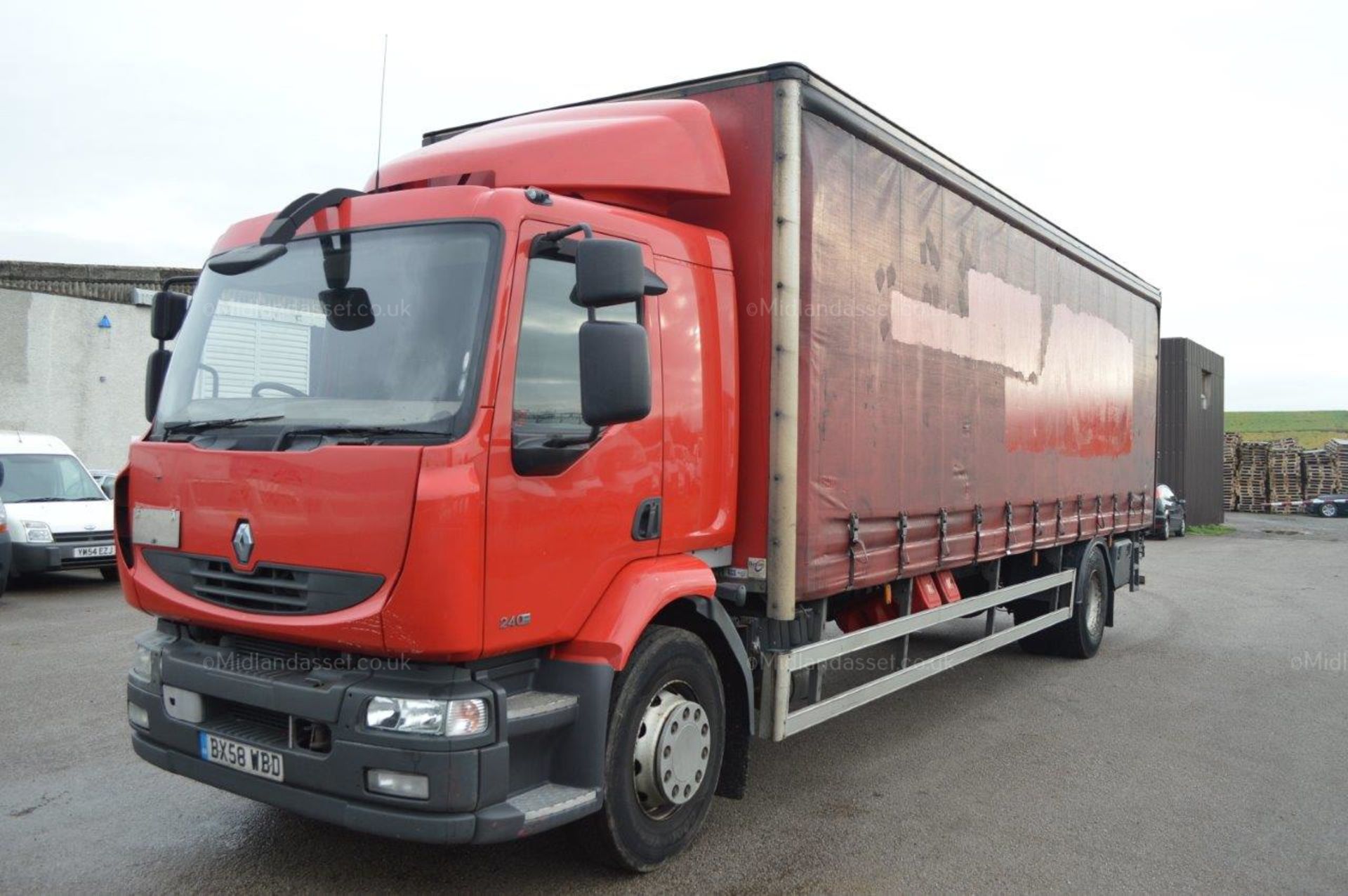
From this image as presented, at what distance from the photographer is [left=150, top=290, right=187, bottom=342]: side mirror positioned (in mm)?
4695

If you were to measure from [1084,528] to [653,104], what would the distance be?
5.86m

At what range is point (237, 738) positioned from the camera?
3.81 metres

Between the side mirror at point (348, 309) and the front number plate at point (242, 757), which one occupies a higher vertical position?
the side mirror at point (348, 309)

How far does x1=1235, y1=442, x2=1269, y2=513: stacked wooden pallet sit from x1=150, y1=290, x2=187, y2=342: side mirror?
3841 cm

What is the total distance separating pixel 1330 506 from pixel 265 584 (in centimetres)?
3862

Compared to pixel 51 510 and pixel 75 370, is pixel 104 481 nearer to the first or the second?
pixel 51 510

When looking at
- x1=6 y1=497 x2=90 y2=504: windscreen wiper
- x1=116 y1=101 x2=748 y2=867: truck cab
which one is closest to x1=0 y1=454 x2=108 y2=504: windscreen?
x1=6 y1=497 x2=90 y2=504: windscreen wiper

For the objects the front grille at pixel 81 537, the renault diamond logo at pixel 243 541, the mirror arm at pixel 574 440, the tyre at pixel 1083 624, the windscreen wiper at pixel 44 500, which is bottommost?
the tyre at pixel 1083 624

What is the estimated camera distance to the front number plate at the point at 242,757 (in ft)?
12.1

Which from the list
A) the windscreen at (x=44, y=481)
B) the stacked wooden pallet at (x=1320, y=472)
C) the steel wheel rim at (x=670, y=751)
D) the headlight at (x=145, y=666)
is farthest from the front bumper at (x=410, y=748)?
the stacked wooden pallet at (x=1320, y=472)

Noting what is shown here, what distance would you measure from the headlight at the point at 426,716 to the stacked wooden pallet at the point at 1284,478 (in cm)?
3912

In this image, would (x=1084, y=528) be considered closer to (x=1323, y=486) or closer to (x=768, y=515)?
(x=768, y=515)

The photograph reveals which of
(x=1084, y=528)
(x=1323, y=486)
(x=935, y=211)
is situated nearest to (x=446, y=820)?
(x=935, y=211)

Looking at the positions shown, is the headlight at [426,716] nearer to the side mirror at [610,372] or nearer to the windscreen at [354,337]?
the windscreen at [354,337]
